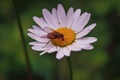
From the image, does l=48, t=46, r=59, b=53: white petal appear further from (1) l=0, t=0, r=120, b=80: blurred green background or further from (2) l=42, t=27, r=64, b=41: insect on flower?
(1) l=0, t=0, r=120, b=80: blurred green background

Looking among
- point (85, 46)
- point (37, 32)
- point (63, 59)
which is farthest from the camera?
point (63, 59)

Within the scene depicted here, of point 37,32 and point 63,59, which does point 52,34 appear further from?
point 63,59

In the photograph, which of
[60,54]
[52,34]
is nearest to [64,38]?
[52,34]

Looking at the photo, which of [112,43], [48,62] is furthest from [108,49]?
[48,62]

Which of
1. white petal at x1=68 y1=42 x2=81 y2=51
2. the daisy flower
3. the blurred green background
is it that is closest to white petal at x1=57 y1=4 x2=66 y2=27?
the daisy flower

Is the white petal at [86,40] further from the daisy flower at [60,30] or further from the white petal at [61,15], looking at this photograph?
the white petal at [61,15]

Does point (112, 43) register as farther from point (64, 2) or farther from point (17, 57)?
point (17, 57)
